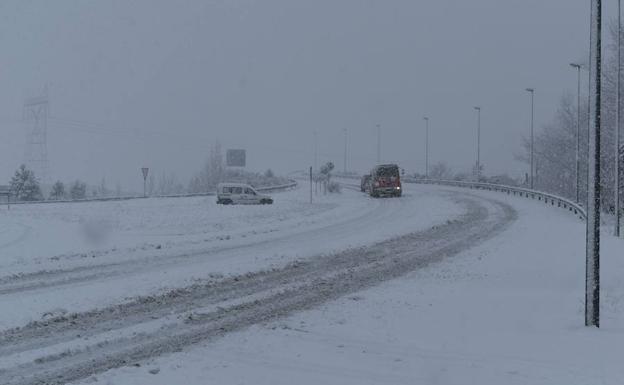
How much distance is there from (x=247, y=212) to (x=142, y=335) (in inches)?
1100

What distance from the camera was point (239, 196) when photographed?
153 feet

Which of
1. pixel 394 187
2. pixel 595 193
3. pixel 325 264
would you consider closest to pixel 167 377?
pixel 595 193

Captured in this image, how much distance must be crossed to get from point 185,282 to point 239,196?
104 feet

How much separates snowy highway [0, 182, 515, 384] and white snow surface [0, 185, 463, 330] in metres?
0.06

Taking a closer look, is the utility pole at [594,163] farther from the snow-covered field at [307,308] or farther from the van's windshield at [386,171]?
the van's windshield at [386,171]

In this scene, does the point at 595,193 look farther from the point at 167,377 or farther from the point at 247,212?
the point at 247,212

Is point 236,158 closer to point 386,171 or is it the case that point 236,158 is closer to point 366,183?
point 366,183

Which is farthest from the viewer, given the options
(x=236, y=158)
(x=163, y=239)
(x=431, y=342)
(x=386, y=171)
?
(x=236, y=158)

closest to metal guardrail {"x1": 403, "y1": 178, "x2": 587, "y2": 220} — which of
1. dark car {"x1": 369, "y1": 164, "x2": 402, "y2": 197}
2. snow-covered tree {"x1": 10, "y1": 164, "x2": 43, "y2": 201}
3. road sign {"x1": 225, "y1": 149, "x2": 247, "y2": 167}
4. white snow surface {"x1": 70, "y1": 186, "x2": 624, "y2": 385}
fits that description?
dark car {"x1": 369, "y1": 164, "x2": 402, "y2": 197}

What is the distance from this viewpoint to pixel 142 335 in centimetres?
998

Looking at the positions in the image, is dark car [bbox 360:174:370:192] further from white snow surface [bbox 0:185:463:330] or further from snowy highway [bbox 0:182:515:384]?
snowy highway [bbox 0:182:515:384]

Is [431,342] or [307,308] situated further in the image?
[307,308]

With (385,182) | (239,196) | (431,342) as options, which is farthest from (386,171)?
(431,342)

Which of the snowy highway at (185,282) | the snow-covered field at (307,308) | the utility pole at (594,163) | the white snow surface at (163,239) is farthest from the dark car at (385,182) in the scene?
the utility pole at (594,163)
